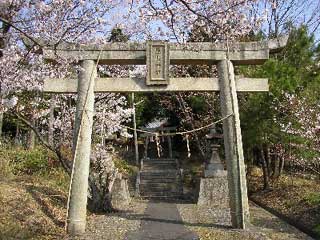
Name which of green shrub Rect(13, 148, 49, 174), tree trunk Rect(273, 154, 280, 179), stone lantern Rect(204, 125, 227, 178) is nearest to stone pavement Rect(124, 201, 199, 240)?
stone lantern Rect(204, 125, 227, 178)

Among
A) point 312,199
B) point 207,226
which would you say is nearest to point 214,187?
point 312,199

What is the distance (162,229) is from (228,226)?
1.49 metres

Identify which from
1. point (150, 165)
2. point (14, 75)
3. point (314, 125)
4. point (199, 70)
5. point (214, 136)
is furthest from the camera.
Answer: point (150, 165)

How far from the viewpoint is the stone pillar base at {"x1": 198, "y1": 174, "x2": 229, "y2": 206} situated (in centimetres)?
1462

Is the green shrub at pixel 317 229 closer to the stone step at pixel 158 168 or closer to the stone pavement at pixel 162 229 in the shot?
the stone pavement at pixel 162 229

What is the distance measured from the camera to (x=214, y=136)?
15.7 meters

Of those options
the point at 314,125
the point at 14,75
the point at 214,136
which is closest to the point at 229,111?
the point at 314,125

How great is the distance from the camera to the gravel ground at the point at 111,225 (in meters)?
8.27

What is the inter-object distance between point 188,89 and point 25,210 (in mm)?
4325

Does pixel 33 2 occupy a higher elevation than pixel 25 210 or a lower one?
higher

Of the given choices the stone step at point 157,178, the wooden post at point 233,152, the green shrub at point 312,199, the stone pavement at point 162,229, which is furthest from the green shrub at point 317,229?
the stone step at point 157,178

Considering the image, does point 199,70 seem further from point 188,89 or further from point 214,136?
point 188,89

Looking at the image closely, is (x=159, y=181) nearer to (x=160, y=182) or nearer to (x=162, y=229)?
(x=160, y=182)

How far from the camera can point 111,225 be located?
9.43 m
